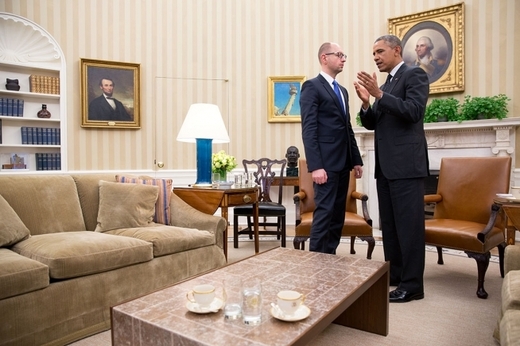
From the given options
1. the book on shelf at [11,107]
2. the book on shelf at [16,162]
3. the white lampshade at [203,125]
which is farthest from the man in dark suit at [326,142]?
the book on shelf at [16,162]

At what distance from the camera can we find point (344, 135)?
295 centimetres

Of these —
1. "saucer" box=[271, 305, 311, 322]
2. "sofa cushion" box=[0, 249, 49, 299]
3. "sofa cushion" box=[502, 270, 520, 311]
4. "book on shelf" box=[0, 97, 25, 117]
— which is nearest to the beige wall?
"book on shelf" box=[0, 97, 25, 117]

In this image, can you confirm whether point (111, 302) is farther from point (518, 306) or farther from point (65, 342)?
point (518, 306)

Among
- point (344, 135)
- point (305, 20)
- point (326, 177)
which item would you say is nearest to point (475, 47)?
point (305, 20)

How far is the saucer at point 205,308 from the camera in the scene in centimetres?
141

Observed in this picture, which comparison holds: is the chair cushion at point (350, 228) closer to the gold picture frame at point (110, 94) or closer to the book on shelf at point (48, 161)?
the gold picture frame at point (110, 94)

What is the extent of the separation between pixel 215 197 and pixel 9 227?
1514mm

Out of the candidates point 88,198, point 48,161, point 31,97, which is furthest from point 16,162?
point 88,198

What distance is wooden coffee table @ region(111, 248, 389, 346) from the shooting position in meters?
1.27

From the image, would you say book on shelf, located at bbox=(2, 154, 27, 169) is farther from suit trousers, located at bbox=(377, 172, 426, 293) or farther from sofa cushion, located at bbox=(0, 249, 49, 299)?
suit trousers, located at bbox=(377, 172, 426, 293)

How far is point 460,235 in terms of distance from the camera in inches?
111

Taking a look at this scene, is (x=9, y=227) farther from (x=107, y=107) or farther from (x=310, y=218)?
(x=107, y=107)

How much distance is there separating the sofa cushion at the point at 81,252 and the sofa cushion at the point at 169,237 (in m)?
0.09

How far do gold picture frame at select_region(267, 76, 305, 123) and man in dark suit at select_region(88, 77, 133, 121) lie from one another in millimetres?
2262
